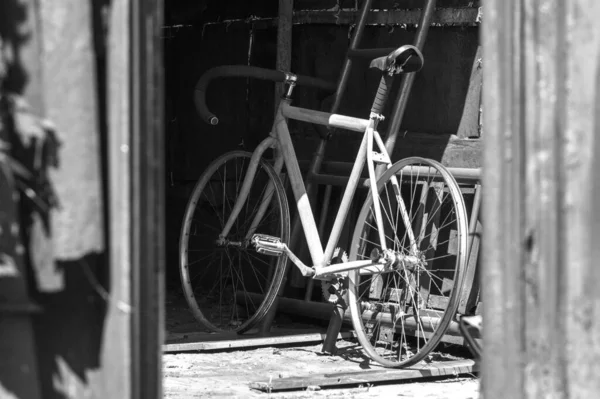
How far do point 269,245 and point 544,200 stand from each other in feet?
11.1

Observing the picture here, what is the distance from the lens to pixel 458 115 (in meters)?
5.99

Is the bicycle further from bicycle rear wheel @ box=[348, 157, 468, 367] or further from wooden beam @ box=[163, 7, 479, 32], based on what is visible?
wooden beam @ box=[163, 7, 479, 32]

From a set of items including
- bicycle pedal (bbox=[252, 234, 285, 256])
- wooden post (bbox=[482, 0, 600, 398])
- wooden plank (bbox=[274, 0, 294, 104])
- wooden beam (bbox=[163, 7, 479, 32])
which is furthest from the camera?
wooden plank (bbox=[274, 0, 294, 104])

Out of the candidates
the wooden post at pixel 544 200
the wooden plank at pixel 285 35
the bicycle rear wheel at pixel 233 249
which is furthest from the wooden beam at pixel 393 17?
the wooden post at pixel 544 200

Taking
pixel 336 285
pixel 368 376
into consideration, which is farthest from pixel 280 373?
pixel 336 285

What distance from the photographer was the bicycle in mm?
5250

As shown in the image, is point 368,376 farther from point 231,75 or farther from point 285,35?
point 285,35

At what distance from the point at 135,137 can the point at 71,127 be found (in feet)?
0.53

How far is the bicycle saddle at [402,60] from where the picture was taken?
5234 mm

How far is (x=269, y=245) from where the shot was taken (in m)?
5.80

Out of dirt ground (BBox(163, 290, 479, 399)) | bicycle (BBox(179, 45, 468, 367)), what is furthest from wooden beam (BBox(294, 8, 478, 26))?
dirt ground (BBox(163, 290, 479, 399))

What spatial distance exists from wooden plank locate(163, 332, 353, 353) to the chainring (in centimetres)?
33

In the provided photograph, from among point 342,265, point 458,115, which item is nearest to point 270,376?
point 342,265

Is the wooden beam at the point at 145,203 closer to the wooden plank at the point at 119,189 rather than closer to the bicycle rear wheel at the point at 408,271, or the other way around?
the wooden plank at the point at 119,189
